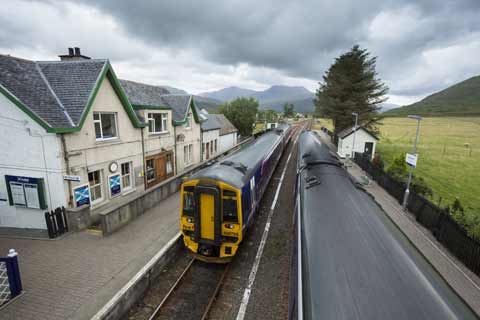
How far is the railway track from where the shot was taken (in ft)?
19.9

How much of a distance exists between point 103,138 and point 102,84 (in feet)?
8.80

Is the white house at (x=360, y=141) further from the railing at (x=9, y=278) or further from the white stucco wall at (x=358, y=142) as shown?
the railing at (x=9, y=278)

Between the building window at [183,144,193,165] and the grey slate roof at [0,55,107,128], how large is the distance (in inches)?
365

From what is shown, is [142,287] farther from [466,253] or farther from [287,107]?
[287,107]

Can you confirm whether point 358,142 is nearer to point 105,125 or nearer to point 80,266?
point 105,125

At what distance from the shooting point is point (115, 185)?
1203 cm

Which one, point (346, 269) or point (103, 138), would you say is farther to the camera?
point (103, 138)

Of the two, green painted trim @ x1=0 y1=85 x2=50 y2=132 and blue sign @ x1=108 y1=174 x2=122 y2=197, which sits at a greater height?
green painted trim @ x1=0 y1=85 x2=50 y2=132

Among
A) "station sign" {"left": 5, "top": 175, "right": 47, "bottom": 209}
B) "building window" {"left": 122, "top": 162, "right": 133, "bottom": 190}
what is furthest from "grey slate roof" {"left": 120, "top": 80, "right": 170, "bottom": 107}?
"station sign" {"left": 5, "top": 175, "right": 47, "bottom": 209}

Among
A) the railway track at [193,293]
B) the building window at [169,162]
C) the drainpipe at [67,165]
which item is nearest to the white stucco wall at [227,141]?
the building window at [169,162]

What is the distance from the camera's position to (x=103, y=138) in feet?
37.2

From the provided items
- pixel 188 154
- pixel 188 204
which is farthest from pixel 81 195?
pixel 188 154

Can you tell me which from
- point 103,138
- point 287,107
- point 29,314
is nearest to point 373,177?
point 103,138

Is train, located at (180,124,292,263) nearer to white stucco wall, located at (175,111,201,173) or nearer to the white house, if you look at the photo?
white stucco wall, located at (175,111,201,173)
